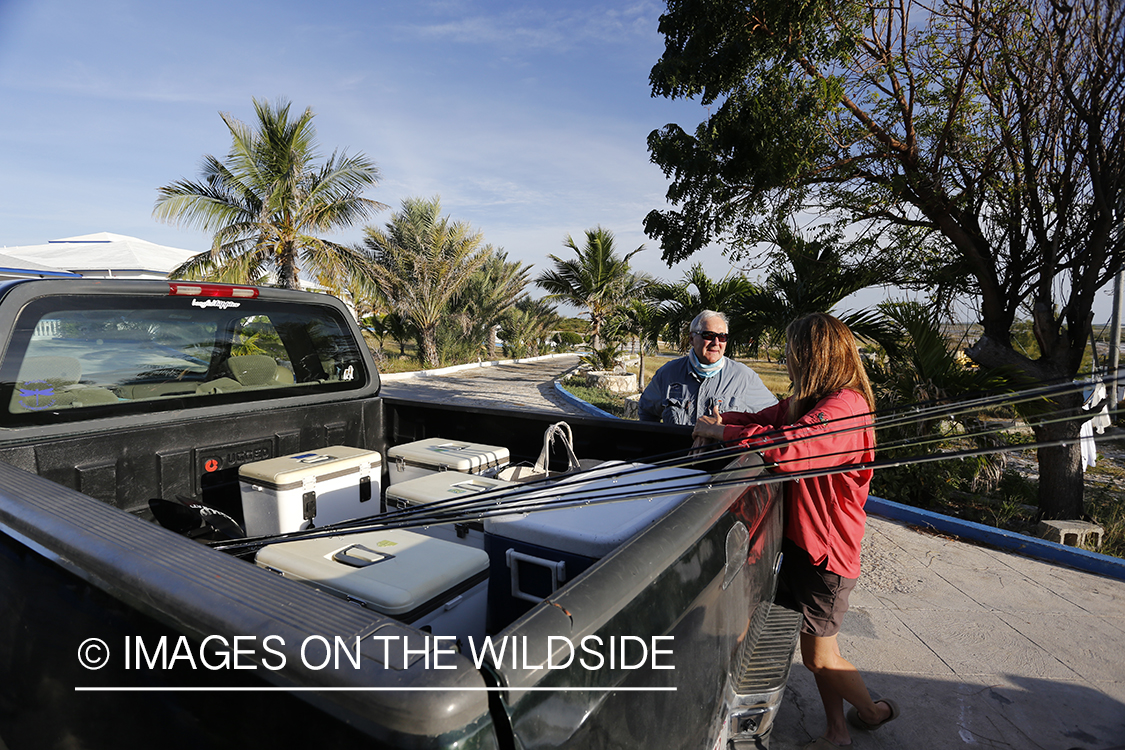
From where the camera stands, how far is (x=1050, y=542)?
15.3 ft

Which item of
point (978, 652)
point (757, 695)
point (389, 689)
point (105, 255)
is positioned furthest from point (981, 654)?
point (105, 255)

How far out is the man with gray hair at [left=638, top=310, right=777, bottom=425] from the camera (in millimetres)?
3826

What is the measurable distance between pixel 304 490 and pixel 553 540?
1355 millimetres

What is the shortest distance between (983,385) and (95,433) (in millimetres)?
6608

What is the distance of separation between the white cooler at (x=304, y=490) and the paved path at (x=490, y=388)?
7945mm

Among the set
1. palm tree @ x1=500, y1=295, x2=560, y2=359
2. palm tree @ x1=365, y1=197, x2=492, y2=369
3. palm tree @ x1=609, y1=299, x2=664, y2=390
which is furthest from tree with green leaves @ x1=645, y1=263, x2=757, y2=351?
palm tree @ x1=500, y1=295, x2=560, y2=359

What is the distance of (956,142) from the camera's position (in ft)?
19.0

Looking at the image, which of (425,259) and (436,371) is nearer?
(436,371)

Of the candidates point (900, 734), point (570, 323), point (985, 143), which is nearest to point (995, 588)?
point (900, 734)

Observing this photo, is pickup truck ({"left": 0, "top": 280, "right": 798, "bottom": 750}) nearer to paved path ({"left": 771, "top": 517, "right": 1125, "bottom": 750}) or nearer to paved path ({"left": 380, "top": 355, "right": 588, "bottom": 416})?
paved path ({"left": 771, "top": 517, "right": 1125, "bottom": 750})

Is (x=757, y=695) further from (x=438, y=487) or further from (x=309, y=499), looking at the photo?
(x=309, y=499)

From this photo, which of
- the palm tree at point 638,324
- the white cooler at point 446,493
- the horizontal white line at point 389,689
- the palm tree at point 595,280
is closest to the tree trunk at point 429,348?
the palm tree at point 595,280

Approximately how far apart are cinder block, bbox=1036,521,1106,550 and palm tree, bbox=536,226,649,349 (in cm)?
1675

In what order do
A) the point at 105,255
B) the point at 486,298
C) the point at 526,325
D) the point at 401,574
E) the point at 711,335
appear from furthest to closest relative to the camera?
the point at 526,325 → the point at 486,298 → the point at 105,255 → the point at 711,335 → the point at 401,574
